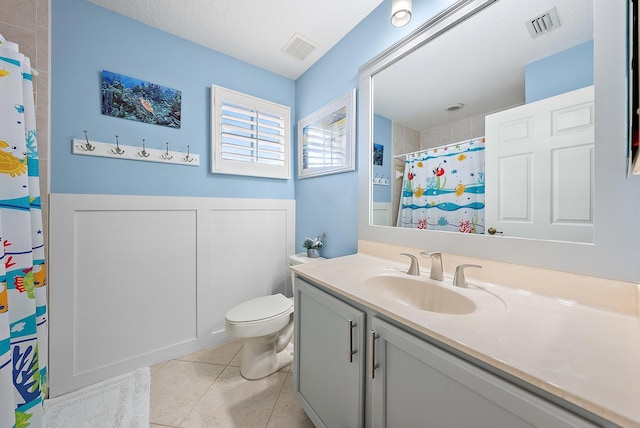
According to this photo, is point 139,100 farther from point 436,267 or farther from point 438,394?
point 438,394

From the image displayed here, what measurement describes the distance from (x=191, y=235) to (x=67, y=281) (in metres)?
0.71

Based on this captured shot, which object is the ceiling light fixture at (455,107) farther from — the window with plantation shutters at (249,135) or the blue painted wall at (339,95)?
the window with plantation shutters at (249,135)

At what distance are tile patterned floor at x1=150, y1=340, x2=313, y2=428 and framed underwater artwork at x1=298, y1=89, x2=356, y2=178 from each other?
5.10 feet

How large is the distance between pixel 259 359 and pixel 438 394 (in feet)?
4.29

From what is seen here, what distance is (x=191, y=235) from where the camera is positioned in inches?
70.9

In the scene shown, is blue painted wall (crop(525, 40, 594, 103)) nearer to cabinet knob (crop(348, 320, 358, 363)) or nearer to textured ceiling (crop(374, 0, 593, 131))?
textured ceiling (crop(374, 0, 593, 131))

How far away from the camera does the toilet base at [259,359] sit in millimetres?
1520

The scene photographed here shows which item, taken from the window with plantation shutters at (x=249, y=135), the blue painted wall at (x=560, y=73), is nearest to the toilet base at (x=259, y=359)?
the window with plantation shutters at (x=249, y=135)

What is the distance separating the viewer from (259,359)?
1.56 metres

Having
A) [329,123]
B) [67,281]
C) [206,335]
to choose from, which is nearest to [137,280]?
[67,281]

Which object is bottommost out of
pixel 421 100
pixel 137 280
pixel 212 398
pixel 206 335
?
pixel 212 398

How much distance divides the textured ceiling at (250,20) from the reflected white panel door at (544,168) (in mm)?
1210

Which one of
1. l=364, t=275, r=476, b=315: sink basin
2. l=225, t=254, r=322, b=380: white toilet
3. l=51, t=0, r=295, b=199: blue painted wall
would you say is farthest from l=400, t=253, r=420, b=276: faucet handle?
l=51, t=0, r=295, b=199: blue painted wall

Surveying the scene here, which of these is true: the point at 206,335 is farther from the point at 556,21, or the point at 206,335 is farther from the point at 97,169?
the point at 556,21
